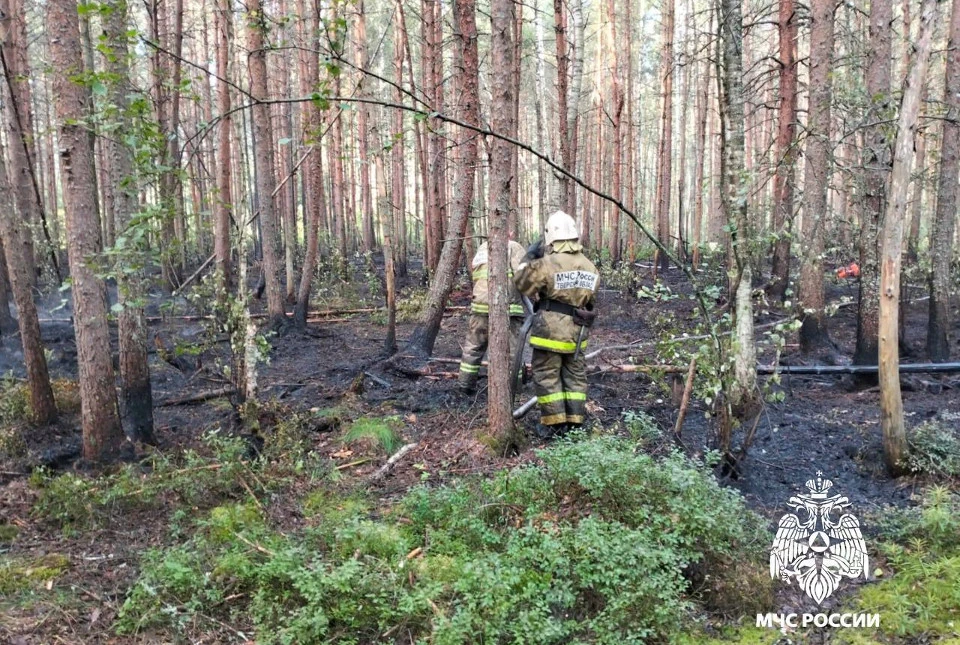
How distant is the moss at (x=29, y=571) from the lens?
3.40 metres

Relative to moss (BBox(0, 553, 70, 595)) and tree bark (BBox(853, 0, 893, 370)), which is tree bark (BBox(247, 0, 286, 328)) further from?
tree bark (BBox(853, 0, 893, 370))

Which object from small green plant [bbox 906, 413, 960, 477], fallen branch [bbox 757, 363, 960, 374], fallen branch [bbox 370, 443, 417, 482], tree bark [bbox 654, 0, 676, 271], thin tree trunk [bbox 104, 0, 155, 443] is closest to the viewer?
small green plant [bbox 906, 413, 960, 477]

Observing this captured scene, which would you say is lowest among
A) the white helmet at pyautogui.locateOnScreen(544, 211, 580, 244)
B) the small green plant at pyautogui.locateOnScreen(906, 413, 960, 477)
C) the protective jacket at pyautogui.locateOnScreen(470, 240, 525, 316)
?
the small green plant at pyautogui.locateOnScreen(906, 413, 960, 477)

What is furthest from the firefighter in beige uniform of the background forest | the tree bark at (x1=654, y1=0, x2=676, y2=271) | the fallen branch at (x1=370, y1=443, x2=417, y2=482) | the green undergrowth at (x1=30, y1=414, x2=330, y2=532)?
the tree bark at (x1=654, y1=0, x2=676, y2=271)

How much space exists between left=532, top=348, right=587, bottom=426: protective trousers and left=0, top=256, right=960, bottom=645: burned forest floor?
15.8 inches

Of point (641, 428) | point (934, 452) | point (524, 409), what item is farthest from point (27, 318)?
point (934, 452)

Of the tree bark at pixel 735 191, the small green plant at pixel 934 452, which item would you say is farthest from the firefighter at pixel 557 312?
the small green plant at pixel 934 452

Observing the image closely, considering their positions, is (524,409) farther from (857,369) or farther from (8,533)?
(8,533)

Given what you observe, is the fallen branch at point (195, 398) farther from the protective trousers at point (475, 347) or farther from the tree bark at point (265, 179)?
the tree bark at point (265, 179)

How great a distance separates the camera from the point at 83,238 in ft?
14.9

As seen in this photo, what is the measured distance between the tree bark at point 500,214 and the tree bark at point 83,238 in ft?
9.06

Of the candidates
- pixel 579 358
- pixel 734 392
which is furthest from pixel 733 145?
pixel 579 358

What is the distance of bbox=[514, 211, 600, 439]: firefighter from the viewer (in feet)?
18.6

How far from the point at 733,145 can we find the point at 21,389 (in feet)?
22.1
